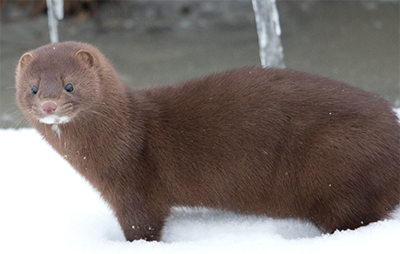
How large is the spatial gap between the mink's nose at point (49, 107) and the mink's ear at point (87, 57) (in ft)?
1.09

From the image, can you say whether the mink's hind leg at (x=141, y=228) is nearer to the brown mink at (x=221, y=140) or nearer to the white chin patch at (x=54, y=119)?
the brown mink at (x=221, y=140)

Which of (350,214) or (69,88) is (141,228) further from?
(350,214)

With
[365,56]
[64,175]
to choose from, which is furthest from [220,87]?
[365,56]

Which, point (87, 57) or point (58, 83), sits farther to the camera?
point (87, 57)

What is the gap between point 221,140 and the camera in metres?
Answer: 2.58

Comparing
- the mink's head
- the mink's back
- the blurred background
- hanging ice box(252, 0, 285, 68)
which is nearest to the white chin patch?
the mink's head

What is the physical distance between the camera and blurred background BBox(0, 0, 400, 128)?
786cm

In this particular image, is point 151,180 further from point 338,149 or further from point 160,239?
point 338,149

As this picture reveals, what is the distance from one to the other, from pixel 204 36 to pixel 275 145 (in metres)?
7.10

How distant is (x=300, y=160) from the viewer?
8.09ft

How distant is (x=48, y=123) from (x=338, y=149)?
1477 mm

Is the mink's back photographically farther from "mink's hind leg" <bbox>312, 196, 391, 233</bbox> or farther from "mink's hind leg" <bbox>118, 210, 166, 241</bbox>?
"mink's hind leg" <bbox>118, 210, 166, 241</bbox>

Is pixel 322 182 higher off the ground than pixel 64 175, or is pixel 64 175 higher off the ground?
pixel 322 182

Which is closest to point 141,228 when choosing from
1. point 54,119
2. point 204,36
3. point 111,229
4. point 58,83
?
point 111,229
